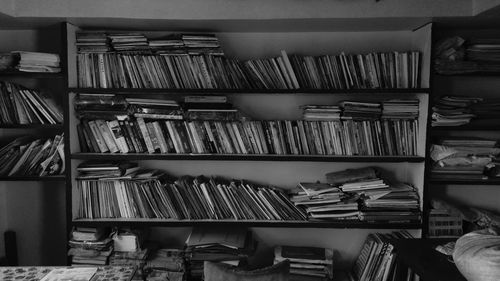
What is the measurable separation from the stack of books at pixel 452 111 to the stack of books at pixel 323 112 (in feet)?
1.86

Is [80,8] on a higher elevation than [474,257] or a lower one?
higher

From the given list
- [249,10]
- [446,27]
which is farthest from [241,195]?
[446,27]

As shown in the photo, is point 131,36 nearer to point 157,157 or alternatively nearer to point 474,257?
point 157,157

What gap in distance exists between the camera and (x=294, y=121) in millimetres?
2367

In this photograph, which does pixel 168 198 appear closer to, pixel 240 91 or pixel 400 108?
pixel 240 91

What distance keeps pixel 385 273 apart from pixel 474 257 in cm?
93

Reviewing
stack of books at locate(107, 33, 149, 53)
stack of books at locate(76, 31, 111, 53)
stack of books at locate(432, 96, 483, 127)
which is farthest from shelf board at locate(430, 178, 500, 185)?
stack of books at locate(76, 31, 111, 53)

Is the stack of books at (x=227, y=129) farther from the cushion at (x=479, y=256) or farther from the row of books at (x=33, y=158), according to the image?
the cushion at (x=479, y=256)

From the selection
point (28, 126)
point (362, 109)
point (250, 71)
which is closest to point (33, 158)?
point (28, 126)

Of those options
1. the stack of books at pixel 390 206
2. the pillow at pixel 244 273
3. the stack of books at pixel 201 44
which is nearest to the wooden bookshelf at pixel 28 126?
the stack of books at pixel 201 44

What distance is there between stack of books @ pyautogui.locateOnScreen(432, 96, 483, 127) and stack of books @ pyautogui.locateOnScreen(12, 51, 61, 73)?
230 centimetres

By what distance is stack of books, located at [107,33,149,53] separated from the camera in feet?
7.59

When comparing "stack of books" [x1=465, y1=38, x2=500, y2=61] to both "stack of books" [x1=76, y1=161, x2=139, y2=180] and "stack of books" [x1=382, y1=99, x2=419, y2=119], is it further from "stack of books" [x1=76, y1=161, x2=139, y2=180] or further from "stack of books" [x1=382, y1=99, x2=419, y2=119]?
"stack of books" [x1=76, y1=161, x2=139, y2=180]

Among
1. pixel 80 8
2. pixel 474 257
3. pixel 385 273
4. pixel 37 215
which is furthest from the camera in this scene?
pixel 37 215
